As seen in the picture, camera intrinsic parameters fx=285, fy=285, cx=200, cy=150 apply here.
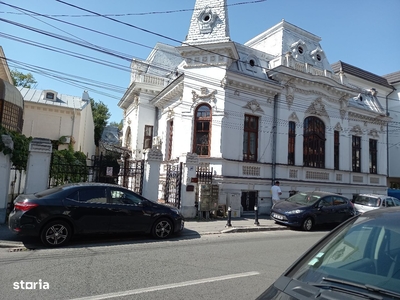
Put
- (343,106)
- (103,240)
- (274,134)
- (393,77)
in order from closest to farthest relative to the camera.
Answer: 1. (103,240)
2. (274,134)
3. (343,106)
4. (393,77)

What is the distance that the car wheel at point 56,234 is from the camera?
7.12m

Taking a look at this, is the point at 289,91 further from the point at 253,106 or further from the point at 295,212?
the point at 295,212

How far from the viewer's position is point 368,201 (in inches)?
608

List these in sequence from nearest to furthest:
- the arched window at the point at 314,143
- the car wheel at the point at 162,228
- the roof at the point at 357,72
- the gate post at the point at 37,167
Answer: the car wheel at the point at 162,228
the gate post at the point at 37,167
the arched window at the point at 314,143
the roof at the point at 357,72

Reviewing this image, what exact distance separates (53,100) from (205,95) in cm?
1652

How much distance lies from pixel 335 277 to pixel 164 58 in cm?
2414

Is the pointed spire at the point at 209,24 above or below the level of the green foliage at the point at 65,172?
above

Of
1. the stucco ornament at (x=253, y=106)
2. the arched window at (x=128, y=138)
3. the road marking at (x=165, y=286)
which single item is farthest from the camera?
the arched window at (x=128, y=138)

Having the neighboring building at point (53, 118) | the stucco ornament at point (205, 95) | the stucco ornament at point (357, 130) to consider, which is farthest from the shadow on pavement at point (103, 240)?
the neighboring building at point (53, 118)

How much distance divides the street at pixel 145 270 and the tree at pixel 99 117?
132 ft

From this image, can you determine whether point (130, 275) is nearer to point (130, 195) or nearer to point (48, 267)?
point (48, 267)

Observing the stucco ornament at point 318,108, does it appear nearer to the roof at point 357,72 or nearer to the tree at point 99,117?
the roof at point 357,72

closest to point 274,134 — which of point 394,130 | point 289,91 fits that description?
point 289,91

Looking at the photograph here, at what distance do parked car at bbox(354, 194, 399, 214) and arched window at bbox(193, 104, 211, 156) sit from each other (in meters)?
8.85
